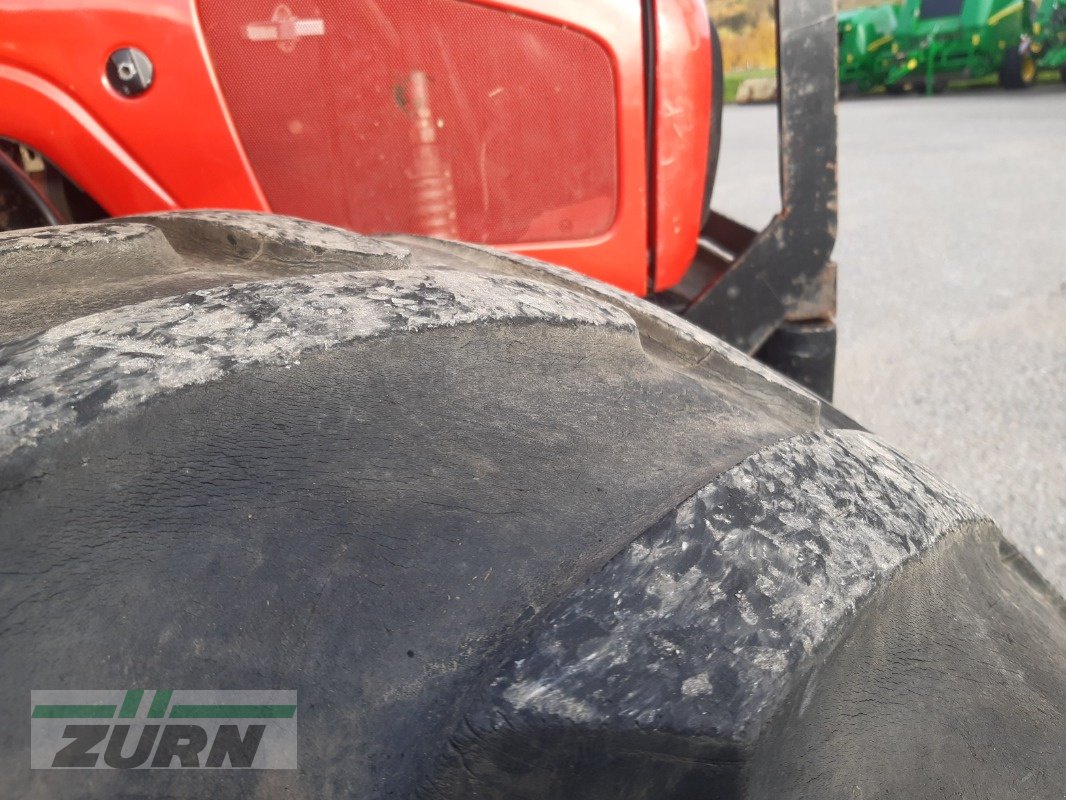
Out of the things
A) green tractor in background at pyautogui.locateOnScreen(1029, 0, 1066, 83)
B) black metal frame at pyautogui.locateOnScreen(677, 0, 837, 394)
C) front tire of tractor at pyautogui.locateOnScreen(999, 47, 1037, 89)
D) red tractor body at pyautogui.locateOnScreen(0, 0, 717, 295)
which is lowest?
front tire of tractor at pyautogui.locateOnScreen(999, 47, 1037, 89)

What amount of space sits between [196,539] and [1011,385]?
94.4 inches

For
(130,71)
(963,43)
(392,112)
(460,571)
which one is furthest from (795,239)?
(963,43)

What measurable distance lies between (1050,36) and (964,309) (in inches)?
368

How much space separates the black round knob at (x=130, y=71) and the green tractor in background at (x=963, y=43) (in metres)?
11.7

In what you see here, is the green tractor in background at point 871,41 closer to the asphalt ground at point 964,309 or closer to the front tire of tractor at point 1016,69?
the front tire of tractor at point 1016,69

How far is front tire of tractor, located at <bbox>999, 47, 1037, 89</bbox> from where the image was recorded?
1065cm

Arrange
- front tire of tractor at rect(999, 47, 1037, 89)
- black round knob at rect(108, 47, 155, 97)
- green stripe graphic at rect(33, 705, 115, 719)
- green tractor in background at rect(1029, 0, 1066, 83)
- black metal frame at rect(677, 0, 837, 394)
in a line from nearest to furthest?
1. green stripe graphic at rect(33, 705, 115, 719)
2. black round knob at rect(108, 47, 155, 97)
3. black metal frame at rect(677, 0, 837, 394)
4. green tractor in background at rect(1029, 0, 1066, 83)
5. front tire of tractor at rect(999, 47, 1037, 89)

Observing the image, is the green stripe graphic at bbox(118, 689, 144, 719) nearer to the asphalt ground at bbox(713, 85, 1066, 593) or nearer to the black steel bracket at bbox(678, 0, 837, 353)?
the black steel bracket at bbox(678, 0, 837, 353)

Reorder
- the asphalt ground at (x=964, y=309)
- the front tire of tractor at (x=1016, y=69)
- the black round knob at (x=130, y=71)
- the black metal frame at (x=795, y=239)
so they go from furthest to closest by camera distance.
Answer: the front tire of tractor at (x=1016, y=69) → the asphalt ground at (x=964, y=309) → the black metal frame at (x=795, y=239) → the black round knob at (x=130, y=71)

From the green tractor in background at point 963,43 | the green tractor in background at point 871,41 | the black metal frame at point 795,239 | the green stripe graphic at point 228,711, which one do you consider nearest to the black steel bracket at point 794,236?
the black metal frame at point 795,239

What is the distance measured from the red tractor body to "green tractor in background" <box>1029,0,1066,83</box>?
11180 mm

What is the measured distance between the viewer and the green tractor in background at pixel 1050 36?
1045 cm

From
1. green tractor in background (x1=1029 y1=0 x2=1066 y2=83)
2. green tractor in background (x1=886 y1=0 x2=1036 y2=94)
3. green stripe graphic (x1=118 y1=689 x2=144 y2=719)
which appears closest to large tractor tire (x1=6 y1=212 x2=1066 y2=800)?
green stripe graphic (x1=118 y1=689 x2=144 y2=719)

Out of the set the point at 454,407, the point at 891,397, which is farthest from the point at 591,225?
the point at 891,397
